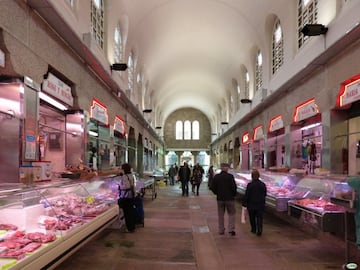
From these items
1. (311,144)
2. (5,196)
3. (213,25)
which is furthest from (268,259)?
(213,25)

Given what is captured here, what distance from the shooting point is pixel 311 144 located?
11.0 meters

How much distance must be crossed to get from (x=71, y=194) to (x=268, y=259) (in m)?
3.30

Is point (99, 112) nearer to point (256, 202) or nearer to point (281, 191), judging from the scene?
point (256, 202)

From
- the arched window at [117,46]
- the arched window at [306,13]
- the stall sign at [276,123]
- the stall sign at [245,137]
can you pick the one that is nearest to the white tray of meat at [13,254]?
the arched window at [306,13]

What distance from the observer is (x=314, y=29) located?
28.7ft

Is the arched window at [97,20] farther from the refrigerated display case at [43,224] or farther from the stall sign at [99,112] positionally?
the refrigerated display case at [43,224]

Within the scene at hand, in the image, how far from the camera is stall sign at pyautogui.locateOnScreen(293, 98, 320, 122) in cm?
1024

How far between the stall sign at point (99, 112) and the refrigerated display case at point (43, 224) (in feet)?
13.5

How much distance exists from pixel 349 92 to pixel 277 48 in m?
6.40

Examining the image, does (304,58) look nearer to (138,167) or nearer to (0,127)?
(0,127)

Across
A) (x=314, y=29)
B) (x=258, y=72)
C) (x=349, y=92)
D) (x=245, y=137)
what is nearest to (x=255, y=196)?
(x=349, y=92)

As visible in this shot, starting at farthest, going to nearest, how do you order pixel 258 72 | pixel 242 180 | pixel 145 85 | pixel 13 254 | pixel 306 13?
pixel 145 85 < pixel 258 72 < pixel 242 180 < pixel 306 13 < pixel 13 254

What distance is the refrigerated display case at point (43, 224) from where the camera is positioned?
3.95 m

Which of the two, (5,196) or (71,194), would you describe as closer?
(5,196)
